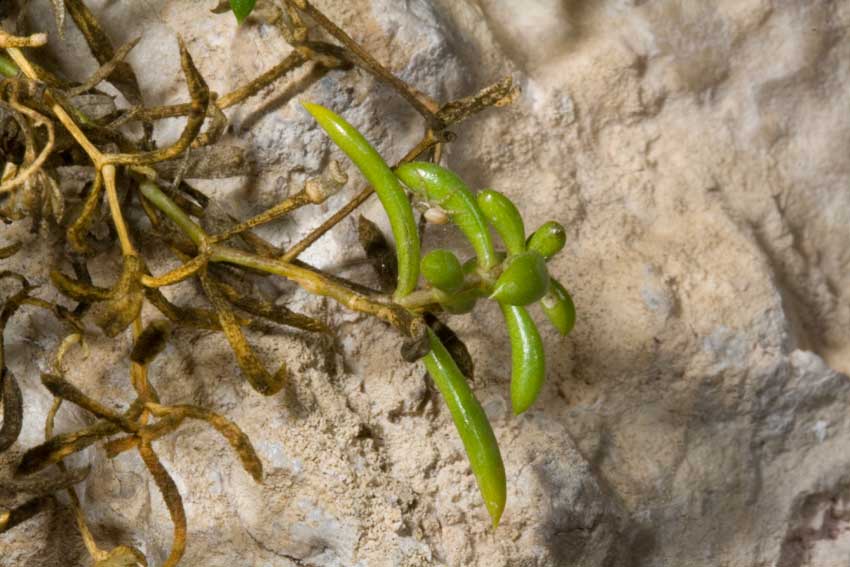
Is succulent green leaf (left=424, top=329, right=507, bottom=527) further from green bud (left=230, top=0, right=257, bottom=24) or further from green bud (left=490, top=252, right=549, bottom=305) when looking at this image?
green bud (left=230, top=0, right=257, bottom=24)

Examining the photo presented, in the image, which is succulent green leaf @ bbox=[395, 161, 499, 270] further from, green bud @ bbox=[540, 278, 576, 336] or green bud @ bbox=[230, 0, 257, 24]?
green bud @ bbox=[230, 0, 257, 24]

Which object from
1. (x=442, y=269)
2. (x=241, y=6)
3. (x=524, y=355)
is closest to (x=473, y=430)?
(x=524, y=355)

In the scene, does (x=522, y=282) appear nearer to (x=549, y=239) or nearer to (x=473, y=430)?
(x=549, y=239)

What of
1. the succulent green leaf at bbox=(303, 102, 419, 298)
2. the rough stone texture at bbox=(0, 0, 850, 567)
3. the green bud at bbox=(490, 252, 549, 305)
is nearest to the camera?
the green bud at bbox=(490, 252, 549, 305)

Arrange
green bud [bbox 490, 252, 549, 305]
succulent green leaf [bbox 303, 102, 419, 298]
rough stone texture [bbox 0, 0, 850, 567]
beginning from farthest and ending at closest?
1. rough stone texture [bbox 0, 0, 850, 567]
2. succulent green leaf [bbox 303, 102, 419, 298]
3. green bud [bbox 490, 252, 549, 305]

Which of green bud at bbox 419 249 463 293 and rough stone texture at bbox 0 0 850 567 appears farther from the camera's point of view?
rough stone texture at bbox 0 0 850 567

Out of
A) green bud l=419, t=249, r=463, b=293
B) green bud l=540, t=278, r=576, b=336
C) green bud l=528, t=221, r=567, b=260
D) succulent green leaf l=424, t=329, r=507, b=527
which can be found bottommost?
succulent green leaf l=424, t=329, r=507, b=527

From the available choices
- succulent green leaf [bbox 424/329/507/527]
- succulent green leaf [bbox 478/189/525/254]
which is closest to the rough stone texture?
succulent green leaf [bbox 424/329/507/527]

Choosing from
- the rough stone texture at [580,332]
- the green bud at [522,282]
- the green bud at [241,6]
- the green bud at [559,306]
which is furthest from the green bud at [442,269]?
the green bud at [241,6]

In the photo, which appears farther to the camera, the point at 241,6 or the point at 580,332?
the point at 580,332

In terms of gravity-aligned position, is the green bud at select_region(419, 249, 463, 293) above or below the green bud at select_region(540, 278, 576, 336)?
below

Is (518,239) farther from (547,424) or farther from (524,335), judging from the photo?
(547,424)
